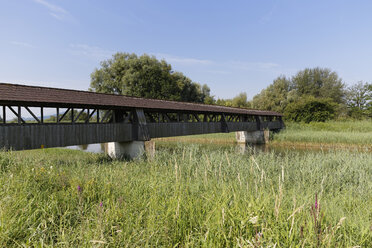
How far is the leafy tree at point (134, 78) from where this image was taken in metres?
33.3

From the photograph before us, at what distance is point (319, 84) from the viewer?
54.6m

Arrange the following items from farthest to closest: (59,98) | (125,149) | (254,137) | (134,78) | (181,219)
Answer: (134,78) < (254,137) < (125,149) < (59,98) < (181,219)

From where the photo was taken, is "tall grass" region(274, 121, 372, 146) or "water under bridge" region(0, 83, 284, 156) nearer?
"water under bridge" region(0, 83, 284, 156)

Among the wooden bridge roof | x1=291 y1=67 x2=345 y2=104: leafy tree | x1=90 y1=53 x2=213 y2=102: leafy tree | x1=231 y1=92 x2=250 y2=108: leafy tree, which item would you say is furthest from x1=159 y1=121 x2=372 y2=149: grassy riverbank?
x1=291 y1=67 x2=345 y2=104: leafy tree

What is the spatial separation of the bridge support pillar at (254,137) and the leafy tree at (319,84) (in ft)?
100.0

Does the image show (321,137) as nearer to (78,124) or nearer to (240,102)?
(78,124)

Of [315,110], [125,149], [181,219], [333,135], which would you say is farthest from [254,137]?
[181,219]

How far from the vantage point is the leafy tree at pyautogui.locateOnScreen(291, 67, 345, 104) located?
1996 inches

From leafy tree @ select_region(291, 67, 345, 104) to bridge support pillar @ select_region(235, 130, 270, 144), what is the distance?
30472 millimetres

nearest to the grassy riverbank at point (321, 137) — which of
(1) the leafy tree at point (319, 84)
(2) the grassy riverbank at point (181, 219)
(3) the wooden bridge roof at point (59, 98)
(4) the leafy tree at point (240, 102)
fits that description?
(3) the wooden bridge roof at point (59, 98)

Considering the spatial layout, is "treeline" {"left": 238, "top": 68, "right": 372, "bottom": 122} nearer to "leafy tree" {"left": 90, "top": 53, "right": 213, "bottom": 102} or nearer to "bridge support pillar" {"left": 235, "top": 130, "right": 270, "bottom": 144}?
"bridge support pillar" {"left": 235, "top": 130, "right": 270, "bottom": 144}

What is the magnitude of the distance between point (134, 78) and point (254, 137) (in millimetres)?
19678

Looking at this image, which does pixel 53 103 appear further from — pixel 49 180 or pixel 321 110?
pixel 321 110

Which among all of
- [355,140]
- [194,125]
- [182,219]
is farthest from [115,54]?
[182,219]
